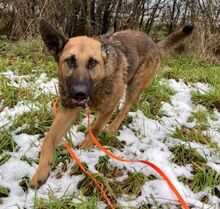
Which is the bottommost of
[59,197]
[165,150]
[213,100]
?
[59,197]

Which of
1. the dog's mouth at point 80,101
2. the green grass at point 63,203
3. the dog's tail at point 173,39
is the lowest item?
the green grass at point 63,203

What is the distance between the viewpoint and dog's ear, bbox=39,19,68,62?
4117 millimetres

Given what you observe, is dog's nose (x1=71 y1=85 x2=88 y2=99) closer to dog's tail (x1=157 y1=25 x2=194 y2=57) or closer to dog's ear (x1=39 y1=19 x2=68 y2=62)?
dog's ear (x1=39 y1=19 x2=68 y2=62)

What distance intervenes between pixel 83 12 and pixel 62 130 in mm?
5829

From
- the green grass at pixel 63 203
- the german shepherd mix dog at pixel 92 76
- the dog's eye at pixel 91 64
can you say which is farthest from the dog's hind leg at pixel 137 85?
the green grass at pixel 63 203

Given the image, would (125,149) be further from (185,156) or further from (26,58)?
(26,58)

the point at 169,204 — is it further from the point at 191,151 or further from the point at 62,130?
the point at 62,130

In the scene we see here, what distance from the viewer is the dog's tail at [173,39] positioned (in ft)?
18.4

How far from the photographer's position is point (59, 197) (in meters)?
3.65

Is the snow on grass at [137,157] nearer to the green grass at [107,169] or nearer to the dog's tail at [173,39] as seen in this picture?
the green grass at [107,169]

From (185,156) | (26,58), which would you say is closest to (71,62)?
(185,156)

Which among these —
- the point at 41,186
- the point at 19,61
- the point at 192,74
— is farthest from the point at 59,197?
the point at 192,74

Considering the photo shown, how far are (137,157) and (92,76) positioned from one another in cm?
105

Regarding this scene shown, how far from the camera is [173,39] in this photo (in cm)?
589
